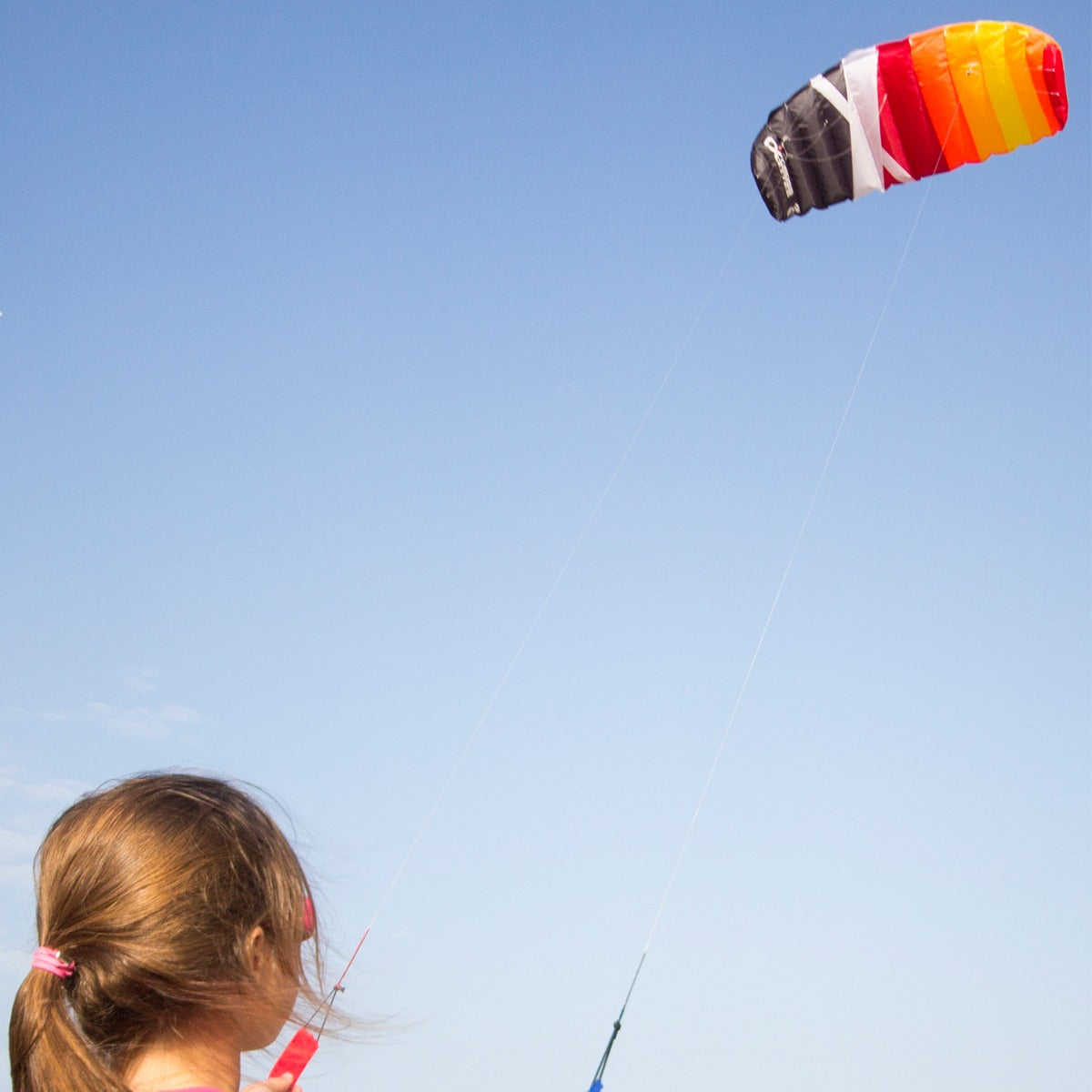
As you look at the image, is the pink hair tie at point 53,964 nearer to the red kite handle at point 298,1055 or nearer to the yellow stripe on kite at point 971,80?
the red kite handle at point 298,1055

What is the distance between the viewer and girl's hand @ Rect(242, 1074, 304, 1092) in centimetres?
145

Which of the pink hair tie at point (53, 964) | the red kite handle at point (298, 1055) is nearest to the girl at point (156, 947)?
the pink hair tie at point (53, 964)

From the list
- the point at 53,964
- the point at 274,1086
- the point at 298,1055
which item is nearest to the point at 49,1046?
the point at 53,964

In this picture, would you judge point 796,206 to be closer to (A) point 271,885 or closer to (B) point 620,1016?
(B) point 620,1016

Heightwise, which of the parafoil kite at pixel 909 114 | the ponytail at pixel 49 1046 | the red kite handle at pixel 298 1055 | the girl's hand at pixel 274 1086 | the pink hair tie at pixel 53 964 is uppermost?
the parafoil kite at pixel 909 114

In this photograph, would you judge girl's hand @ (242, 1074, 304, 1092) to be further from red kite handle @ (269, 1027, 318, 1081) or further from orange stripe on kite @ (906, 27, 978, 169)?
orange stripe on kite @ (906, 27, 978, 169)

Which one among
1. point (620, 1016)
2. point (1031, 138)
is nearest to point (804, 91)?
point (1031, 138)

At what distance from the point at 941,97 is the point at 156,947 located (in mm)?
10346

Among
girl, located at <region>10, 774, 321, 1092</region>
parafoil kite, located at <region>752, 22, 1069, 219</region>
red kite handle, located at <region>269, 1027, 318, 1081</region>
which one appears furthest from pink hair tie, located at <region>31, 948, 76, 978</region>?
parafoil kite, located at <region>752, 22, 1069, 219</region>

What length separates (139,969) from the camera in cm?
138

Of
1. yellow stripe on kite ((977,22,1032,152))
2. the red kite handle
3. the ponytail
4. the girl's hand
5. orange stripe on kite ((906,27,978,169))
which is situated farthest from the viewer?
orange stripe on kite ((906,27,978,169))

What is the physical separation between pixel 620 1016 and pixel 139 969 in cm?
232

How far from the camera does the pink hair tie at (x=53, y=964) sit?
1.40 m

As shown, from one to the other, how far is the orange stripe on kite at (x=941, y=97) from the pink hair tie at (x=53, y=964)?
10314 millimetres
